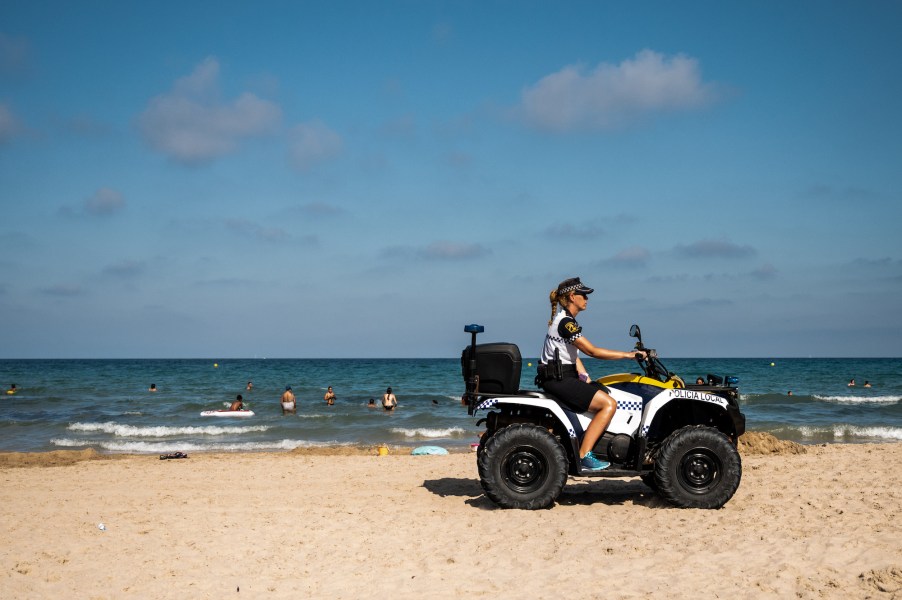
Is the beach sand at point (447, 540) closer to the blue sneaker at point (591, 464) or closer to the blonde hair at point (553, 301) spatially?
the blue sneaker at point (591, 464)

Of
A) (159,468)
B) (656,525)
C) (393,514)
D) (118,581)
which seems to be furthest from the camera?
(159,468)

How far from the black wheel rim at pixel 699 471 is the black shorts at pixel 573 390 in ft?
3.74

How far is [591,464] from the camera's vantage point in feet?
25.2

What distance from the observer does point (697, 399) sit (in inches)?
303

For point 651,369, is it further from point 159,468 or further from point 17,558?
point 159,468

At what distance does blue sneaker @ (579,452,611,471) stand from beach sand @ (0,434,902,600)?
0.50 m

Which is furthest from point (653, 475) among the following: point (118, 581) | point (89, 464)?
point (89, 464)

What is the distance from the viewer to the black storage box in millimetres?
7695

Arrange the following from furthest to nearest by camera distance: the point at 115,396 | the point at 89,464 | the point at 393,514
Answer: the point at 115,396 → the point at 89,464 → the point at 393,514

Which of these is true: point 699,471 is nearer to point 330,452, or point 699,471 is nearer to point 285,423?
point 330,452

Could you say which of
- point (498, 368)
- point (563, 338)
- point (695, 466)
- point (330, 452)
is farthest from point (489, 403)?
point (330, 452)

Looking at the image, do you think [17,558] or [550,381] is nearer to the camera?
[17,558]

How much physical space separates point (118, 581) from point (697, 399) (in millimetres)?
5731

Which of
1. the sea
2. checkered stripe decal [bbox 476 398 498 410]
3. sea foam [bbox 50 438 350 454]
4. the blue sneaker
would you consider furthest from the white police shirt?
sea foam [bbox 50 438 350 454]
